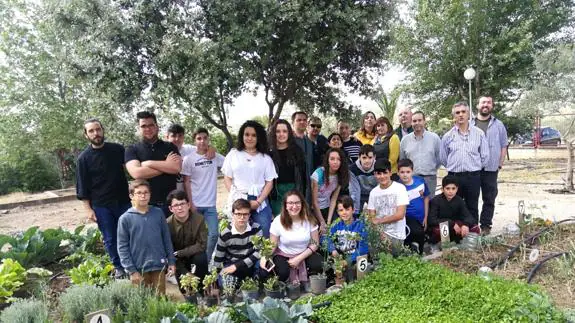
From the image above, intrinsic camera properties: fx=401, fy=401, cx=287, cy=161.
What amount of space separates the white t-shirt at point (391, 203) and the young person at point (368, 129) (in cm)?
116

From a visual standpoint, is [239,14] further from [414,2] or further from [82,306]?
[414,2]

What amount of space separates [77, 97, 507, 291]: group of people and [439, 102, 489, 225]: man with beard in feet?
0.04

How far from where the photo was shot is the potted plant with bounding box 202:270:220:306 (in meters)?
3.41

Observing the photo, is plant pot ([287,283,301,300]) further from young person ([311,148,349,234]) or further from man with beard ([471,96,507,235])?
man with beard ([471,96,507,235])

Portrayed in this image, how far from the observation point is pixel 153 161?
4086 mm

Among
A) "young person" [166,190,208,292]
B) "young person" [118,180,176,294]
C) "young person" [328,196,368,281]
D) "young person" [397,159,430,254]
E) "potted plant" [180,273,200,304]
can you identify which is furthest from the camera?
"young person" [397,159,430,254]

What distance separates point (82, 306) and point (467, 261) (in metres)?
3.60

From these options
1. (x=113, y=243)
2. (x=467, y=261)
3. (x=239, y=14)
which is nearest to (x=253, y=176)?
(x=113, y=243)

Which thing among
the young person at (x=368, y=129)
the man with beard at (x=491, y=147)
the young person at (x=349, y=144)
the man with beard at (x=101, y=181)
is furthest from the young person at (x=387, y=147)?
the man with beard at (x=101, y=181)

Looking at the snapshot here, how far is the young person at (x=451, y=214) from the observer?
4961 millimetres

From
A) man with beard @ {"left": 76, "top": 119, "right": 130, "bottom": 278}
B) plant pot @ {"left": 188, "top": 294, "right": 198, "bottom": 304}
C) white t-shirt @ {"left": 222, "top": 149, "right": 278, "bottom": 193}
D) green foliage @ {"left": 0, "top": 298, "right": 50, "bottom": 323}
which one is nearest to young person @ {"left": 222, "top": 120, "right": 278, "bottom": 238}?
white t-shirt @ {"left": 222, "top": 149, "right": 278, "bottom": 193}

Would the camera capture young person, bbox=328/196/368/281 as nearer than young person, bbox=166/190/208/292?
Yes

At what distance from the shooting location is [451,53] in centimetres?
1600

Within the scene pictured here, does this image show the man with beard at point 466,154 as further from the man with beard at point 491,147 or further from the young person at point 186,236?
the young person at point 186,236
